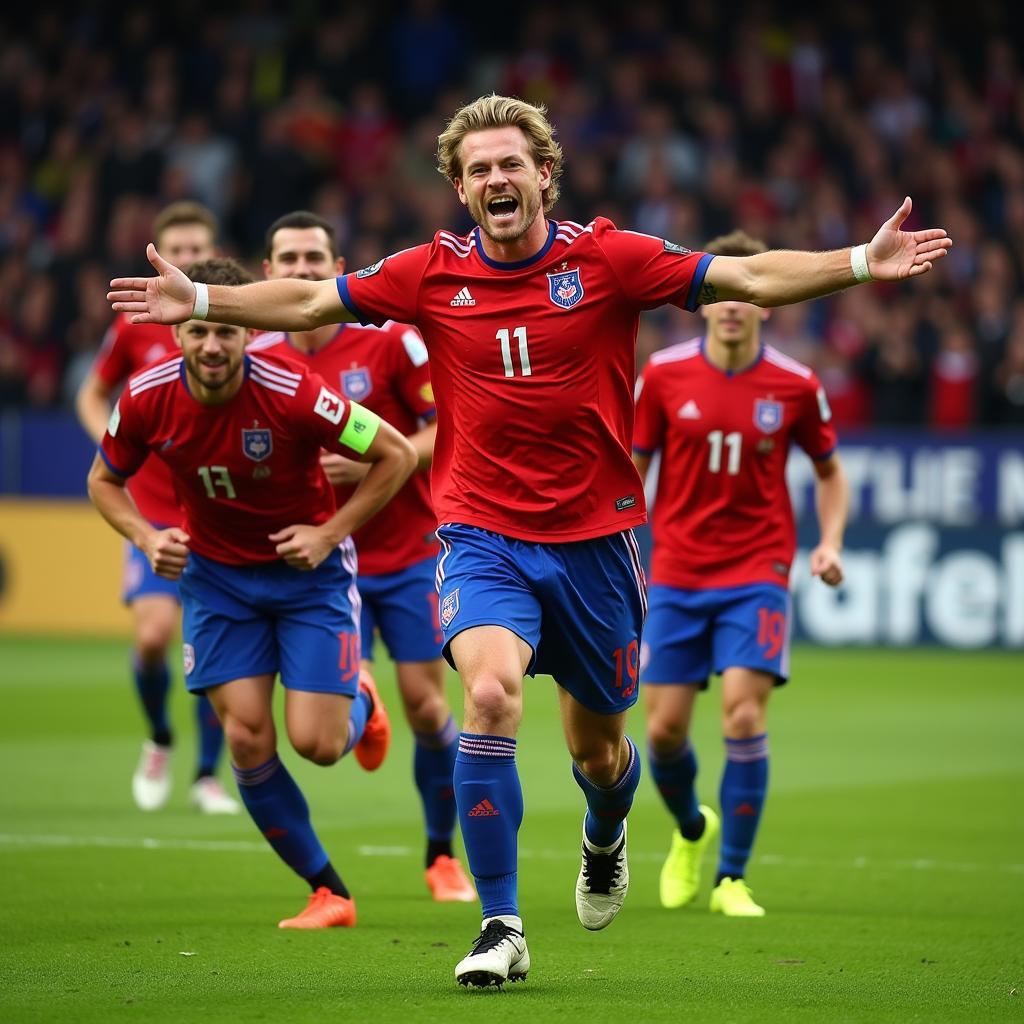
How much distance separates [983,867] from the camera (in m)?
8.95

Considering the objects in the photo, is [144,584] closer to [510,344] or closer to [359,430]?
[359,430]

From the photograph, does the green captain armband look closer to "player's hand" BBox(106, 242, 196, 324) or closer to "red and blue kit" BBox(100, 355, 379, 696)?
"red and blue kit" BBox(100, 355, 379, 696)

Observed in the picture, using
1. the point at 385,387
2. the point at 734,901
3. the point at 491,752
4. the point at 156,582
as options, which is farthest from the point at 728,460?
the point at 156,582

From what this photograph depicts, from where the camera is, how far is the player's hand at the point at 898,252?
570 centimetres

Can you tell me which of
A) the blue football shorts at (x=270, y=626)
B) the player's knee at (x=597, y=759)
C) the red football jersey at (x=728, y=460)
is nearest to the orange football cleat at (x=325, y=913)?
the blue football shorts at (x=270, y=626)

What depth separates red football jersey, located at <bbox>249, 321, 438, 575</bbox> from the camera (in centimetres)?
844

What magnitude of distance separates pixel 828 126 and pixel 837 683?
849 centimetres

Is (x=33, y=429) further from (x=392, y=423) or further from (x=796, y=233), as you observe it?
(x=392, y=423)

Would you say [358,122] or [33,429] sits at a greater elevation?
[358,122]

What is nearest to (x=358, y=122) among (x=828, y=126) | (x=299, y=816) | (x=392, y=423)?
(x=828, y=126)

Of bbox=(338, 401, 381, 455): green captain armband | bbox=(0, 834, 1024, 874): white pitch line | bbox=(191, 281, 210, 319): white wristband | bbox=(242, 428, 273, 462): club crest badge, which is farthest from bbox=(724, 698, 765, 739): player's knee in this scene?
bbox=(191, 281, 210, 319): white wristband

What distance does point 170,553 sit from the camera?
23.5 ft

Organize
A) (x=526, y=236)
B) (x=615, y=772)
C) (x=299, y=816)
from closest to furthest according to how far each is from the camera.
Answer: (x=526, y=236) → (x=615, y=772) → (x=299, y=816)

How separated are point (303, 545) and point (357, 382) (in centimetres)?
140
